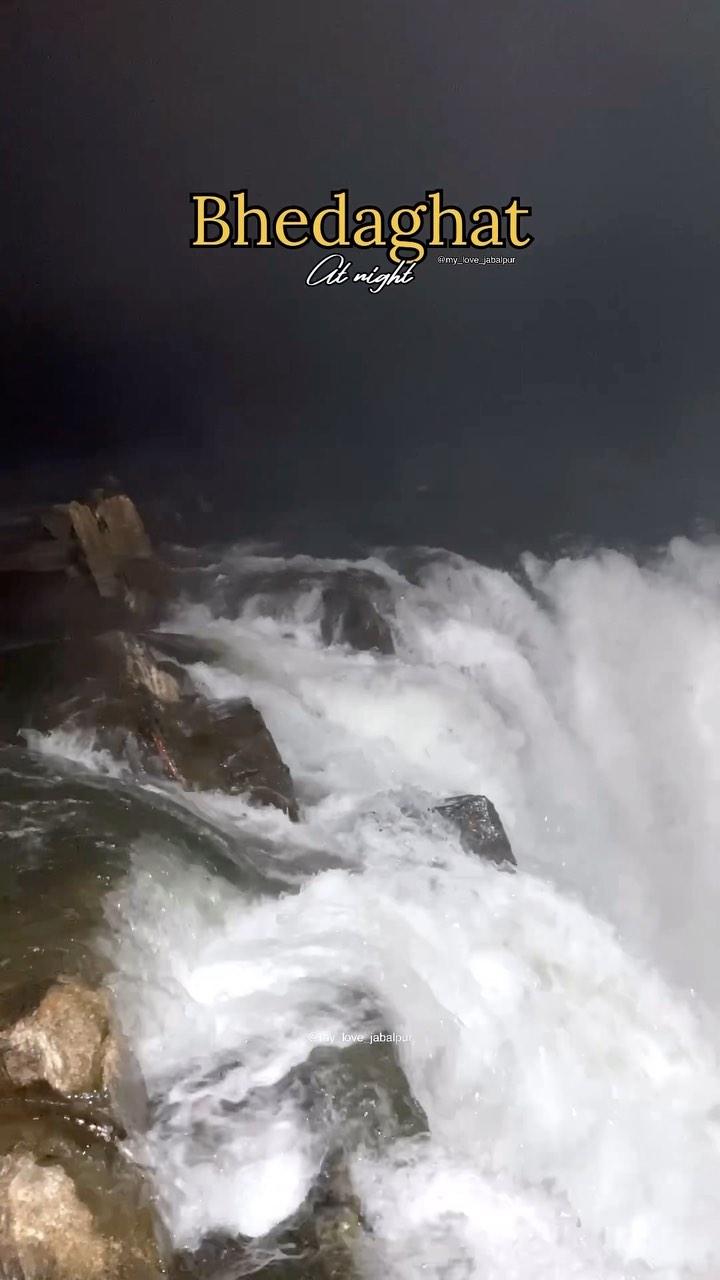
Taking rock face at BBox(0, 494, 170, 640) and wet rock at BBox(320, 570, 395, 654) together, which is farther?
wet rock at BBox(320, 570, 395, 654)

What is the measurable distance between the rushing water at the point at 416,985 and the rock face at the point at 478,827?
0.19 m

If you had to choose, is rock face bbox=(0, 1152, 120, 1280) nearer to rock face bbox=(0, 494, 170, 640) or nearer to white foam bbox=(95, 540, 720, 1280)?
white foam bbox=(95, 540, 720, 1280)

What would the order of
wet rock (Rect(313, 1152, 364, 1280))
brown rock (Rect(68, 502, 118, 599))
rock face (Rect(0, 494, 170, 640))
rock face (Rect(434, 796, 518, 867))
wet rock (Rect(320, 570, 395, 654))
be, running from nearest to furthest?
1. wet rock (Rect(313, 1152, 364, 1280))
2. rock face (Rect(434, 796, 518, 867))
3. rock face (Rect(0, 494, 170, 640))
4. brown rock (Rect(68, 502, 118, 599))
5. wet rock (Rect(320, 570, 395, 654))

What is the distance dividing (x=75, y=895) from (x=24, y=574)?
5847 mm

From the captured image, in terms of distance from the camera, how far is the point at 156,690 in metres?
6.58

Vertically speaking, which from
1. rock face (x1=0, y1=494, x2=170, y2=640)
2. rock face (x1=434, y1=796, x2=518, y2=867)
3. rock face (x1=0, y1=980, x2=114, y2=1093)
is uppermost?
rock face (x1=0, y1=494, x2=170, y2=640)

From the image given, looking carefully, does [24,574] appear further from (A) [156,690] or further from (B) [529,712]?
(B) [529,712]

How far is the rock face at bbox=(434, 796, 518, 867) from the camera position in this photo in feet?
21.1

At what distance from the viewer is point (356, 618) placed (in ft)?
33.5

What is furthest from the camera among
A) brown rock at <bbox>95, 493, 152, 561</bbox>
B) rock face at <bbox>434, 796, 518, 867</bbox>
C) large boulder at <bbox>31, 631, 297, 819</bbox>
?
brown rock at <bbox>95, 493, 152, 561</bbox>

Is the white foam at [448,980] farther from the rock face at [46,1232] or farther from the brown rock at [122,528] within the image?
the brown rock at [122,528]

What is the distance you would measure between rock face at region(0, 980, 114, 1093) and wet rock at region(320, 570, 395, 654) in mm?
7218

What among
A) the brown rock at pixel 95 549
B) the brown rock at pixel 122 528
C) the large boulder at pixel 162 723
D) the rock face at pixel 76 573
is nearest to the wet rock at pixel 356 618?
the rock face at pixel 76 573

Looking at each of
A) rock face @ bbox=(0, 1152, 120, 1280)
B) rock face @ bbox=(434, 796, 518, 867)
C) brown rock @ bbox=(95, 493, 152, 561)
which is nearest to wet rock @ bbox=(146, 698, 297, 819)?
rock face @ bbox=(434, 796, 518, 867)
